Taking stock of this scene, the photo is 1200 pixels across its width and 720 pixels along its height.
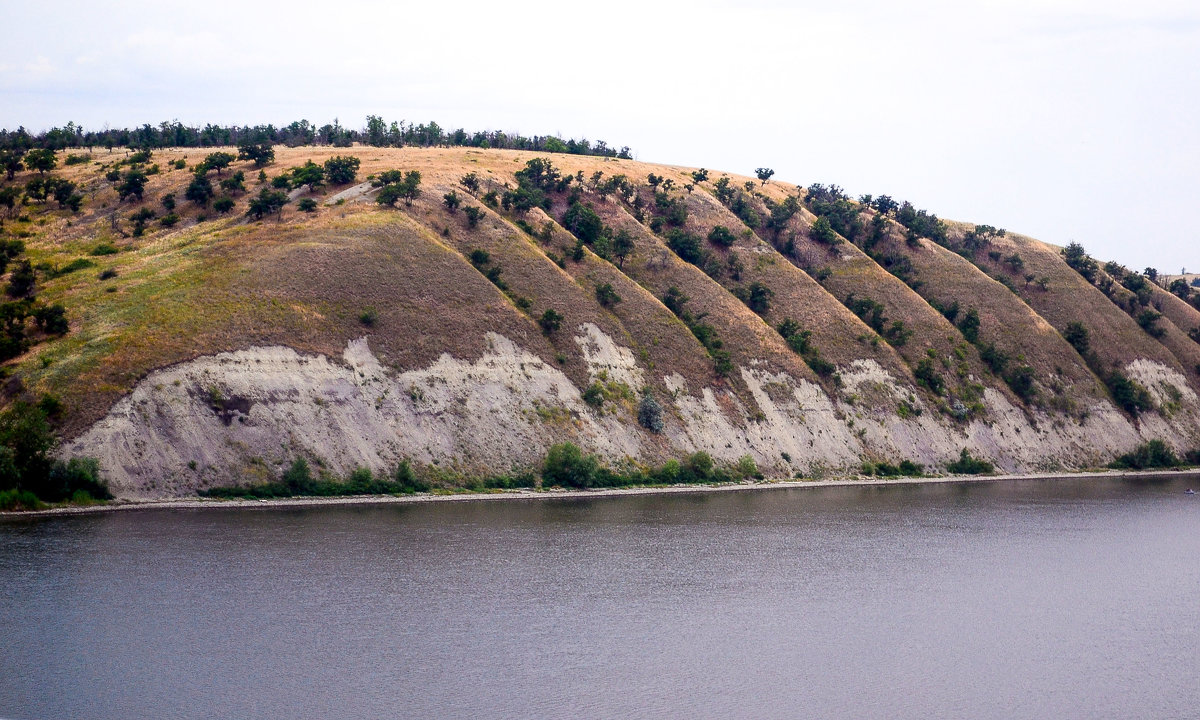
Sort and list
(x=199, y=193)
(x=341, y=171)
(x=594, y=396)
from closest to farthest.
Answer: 1. (x=594, y=396)
2. (x=199, y=193)
3. (x=341, y=171)

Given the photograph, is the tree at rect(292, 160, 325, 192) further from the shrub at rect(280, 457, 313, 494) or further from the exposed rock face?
the shrub at rect(280, 457, 313, 494)

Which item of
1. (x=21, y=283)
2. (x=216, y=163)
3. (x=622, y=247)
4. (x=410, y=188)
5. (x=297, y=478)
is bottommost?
(x=297, y=478)

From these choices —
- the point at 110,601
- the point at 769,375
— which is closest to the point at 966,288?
the point at 769,375

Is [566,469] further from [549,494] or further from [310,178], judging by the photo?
[310,178]

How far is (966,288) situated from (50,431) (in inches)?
3766

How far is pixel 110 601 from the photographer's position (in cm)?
3762

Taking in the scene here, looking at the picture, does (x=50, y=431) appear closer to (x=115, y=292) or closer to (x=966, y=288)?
(x=115, y=292)

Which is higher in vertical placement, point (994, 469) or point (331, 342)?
point (331, 342)

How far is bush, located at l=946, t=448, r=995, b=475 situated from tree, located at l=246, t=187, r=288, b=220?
67203mm

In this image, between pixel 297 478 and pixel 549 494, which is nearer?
pixel 297 478

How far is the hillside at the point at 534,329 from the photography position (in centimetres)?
6381

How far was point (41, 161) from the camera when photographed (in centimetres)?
10619

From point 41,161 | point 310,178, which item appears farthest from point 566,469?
point 41,161

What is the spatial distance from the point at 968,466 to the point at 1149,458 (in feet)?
73.2
